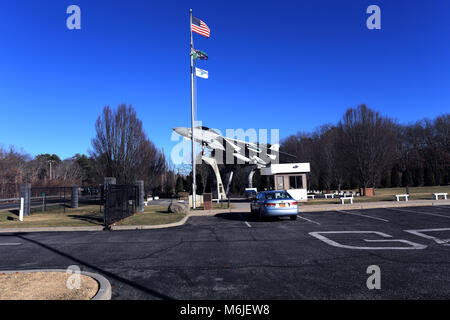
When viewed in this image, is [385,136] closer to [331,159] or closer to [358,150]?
[358,150]

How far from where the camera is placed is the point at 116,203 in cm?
1270

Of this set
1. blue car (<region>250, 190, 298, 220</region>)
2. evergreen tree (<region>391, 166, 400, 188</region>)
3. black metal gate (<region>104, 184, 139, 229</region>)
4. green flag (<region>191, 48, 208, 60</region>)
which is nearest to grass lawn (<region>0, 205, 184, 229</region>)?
black metal gate (<region>104, 184, 139, 229</region>)

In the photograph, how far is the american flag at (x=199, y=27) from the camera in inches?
731

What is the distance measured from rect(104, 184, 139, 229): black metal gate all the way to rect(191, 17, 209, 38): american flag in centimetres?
1198

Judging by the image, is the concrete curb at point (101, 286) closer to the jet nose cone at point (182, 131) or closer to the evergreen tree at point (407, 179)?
the jet nose cone at point (182, 131)

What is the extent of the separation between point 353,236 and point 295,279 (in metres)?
4.57

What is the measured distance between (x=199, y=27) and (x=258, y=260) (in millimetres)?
17844

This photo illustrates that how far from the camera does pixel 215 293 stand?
4000 millimetres

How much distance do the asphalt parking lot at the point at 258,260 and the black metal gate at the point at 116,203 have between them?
6.27 ft

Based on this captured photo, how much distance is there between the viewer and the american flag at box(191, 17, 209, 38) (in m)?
18.6

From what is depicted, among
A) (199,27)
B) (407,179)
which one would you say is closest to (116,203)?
(199,27)

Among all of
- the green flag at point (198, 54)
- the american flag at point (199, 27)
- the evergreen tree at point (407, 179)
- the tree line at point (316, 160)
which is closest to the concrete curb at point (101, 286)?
the green flag at point (198, 54)
